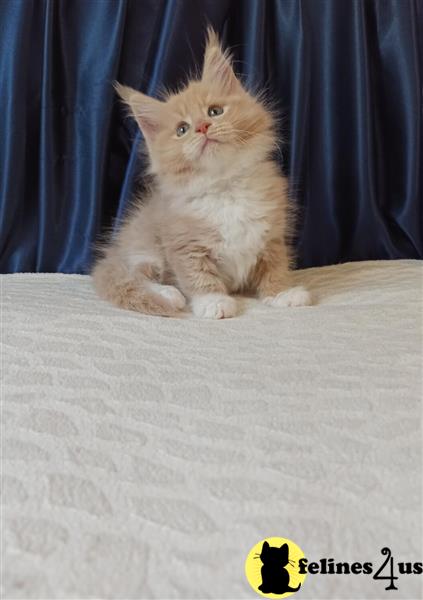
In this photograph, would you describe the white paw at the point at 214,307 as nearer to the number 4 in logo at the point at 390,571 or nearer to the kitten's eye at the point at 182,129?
the kitten's eye at the point at 182,129

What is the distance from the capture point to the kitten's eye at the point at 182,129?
4.23ft

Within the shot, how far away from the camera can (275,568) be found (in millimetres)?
438

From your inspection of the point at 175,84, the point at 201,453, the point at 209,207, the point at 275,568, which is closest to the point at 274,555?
the point at 275,568

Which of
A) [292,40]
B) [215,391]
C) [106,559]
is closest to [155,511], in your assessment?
[106,559]

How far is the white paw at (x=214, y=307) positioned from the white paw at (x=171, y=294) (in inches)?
1.3

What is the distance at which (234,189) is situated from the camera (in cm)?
127

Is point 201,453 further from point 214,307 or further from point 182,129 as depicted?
point 182,129

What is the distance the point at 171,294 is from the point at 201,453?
65 cm

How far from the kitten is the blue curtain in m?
0.24

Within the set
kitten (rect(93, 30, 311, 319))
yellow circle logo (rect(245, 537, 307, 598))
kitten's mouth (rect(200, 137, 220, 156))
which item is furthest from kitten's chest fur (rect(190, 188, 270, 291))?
yellow circle logo (rect(245, 537, 307, 598))

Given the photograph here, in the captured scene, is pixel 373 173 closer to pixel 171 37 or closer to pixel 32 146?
pixel 171 37

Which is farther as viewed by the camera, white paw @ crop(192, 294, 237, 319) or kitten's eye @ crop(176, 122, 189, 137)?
kitten's eye @ crop(176, 122, 189, 137)

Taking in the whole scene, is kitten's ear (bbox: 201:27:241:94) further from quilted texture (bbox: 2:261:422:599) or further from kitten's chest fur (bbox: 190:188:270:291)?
quilted texture (bbox: 2:261:422:599)

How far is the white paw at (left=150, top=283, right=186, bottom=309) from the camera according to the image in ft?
3.91
